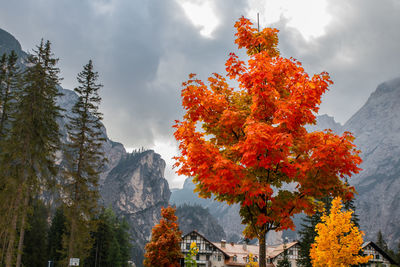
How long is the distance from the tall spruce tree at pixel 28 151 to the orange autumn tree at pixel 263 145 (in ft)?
53.8

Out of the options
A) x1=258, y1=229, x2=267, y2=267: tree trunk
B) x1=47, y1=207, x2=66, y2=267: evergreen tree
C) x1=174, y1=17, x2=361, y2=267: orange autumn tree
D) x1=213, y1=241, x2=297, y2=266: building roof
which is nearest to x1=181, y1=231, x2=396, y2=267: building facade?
x1=213, y1=241, x2=297, y2=266: building roof

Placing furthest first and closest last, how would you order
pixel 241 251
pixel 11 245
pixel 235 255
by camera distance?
pixel 241 251, pixel 235 255, pixel 11 245

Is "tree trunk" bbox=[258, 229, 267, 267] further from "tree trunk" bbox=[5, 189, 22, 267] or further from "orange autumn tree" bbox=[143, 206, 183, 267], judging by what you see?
"orange autumn tree" bbox=[143, 206, 183, 267]

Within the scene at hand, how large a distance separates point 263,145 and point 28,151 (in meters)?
19.1

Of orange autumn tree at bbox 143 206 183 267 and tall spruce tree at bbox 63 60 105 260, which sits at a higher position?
tall spruce tree at bbox 63 60 105 260

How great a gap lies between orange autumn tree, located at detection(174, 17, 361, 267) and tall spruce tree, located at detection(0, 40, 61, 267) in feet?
53.8

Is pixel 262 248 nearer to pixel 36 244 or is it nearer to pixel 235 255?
pixel 36 244

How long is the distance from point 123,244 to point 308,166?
68.7 metres

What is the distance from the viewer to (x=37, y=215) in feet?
194

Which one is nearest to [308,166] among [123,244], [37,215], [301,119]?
[301,119]

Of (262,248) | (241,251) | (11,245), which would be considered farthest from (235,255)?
(262,248)

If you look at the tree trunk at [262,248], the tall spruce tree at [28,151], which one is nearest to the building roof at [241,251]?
the tall spruce tree at [28,151]

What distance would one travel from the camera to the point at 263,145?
7008 mm

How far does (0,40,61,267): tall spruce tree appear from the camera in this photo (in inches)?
792
